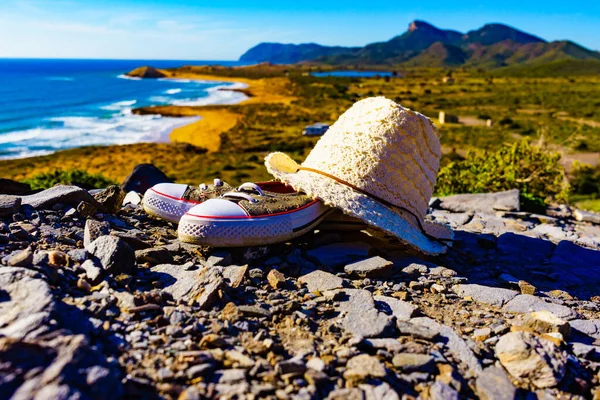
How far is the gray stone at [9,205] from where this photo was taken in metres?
4.04

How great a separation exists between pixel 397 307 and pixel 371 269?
0.55m

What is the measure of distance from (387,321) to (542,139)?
10762 mm

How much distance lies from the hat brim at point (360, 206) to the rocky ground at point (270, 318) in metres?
0.18

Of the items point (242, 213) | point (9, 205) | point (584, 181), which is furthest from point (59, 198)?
point (584, 181)

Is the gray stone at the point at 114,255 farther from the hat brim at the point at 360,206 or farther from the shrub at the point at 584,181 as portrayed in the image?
the shrub at the point at 584,181

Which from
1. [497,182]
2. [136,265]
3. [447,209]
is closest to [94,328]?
[136,265]

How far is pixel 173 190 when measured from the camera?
14.7 feet

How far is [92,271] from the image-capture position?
3.03 m

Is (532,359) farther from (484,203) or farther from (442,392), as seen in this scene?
(484,203)

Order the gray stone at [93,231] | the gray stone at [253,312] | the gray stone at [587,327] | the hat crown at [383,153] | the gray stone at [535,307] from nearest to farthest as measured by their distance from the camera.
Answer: the gray stone at [253,312] → the gray stone at [587,327] → the gray stone at [535,307] → the gray stone at [93,231] → the hat crown at [383,153]

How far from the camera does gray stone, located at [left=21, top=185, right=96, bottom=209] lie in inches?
171

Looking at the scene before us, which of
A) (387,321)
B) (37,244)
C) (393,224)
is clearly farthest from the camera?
(393,224)

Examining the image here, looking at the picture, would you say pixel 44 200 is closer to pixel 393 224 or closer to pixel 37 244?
pixel 37 244

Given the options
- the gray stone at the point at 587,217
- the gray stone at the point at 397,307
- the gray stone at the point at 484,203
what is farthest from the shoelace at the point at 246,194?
the gray stone at the point at 587,217
